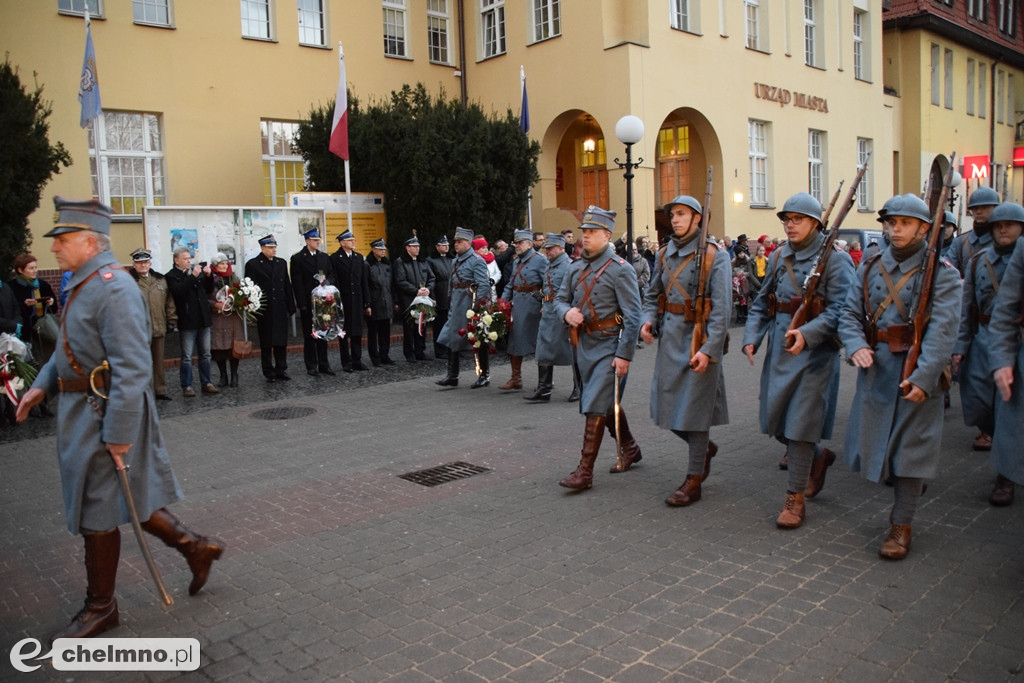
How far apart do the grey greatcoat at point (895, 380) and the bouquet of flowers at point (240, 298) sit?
8516 mm

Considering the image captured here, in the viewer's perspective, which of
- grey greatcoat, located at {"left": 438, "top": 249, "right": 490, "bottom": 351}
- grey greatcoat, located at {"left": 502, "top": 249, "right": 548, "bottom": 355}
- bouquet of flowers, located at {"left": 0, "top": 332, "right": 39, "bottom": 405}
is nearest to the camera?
bouquet of flowers, located at {"left": 0, "top": 332, "right": 39, "bottom": 405}

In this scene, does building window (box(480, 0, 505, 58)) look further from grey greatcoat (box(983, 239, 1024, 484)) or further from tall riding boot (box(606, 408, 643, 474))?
grey greatcoat (box(983, 239, 1024, 484))

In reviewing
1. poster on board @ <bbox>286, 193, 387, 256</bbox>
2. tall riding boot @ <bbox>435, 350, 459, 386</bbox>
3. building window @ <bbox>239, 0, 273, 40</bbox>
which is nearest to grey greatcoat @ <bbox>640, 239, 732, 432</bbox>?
tall riding boot @ <bbox>435, 350, 459, 386</bbox>

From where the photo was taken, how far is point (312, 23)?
2116 centimetres

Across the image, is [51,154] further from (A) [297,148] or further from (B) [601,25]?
(B) [601,25]

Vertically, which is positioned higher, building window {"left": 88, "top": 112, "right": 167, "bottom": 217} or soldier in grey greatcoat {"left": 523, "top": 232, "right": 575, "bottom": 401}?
building window {"left": 88, "top": 112, "right": 167, "bottom": 217}

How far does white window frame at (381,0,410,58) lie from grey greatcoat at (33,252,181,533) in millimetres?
19604

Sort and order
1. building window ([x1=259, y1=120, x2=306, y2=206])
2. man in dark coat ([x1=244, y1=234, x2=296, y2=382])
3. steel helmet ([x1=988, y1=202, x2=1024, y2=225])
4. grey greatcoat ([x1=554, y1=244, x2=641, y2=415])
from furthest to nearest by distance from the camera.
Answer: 1. building window ([x1=259, y1=120, x2=306, y2=206])
2. man in dark coat ([x1=244, y1=234, x2=296, y2=382])
3. grey greatcoat ([x1=554, y1=244, x2=641, y2=415])
4. steel helmet ([x1=988, y1=202, x2=1024, y2=225])

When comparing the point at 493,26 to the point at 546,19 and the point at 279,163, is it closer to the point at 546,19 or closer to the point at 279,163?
the point at 546,19

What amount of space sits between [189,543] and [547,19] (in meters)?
21.1

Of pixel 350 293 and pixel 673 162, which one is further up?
pixel 673 162

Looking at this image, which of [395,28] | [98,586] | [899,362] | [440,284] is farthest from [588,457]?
[395,28]

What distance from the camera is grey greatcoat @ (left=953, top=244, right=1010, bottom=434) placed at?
21.2 ft

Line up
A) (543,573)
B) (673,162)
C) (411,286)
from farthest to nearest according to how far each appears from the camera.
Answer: (673,162), (411,286), (543,573)
